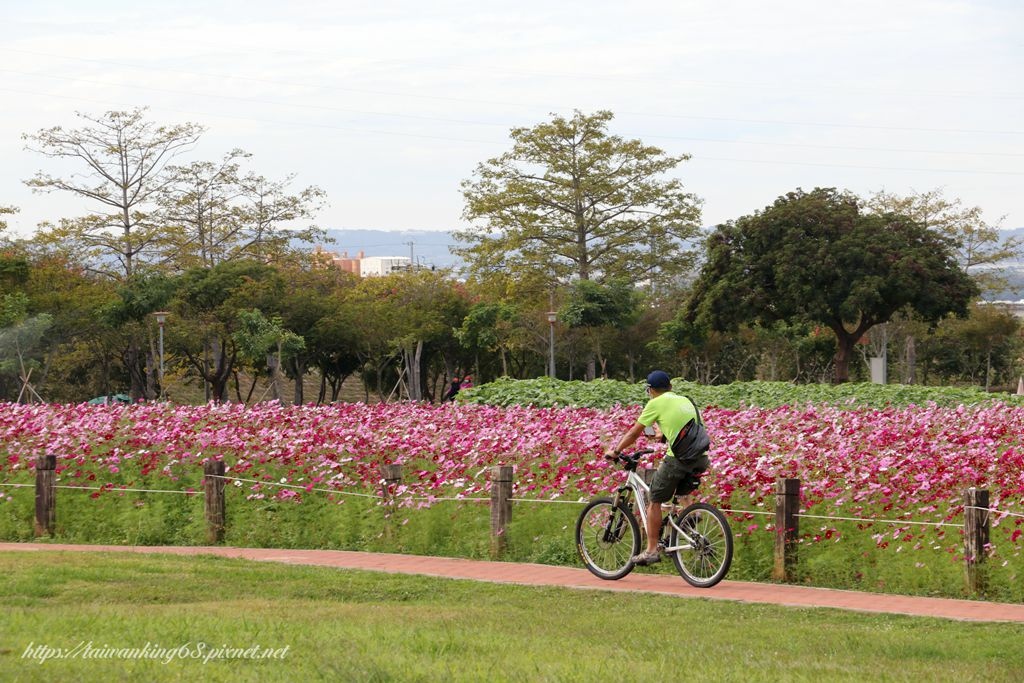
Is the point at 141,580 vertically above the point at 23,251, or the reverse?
the point at 23,251

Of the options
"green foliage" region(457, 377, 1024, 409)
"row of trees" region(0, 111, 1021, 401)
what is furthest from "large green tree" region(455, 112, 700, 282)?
"green foliage" region(457, 377, 1024, 409)

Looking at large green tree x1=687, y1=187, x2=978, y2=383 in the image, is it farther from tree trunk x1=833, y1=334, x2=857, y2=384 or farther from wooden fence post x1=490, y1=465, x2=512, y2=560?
wooden fence post x1=490, y1=465, x2=512, y2=560

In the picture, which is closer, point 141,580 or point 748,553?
point 141,580

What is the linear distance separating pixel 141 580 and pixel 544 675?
5.45 metres

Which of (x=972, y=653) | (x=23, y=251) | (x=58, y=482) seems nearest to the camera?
(x=972, y=653)

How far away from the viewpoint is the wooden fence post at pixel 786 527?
1229cm

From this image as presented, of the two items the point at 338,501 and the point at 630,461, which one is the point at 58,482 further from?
the point at 630,461

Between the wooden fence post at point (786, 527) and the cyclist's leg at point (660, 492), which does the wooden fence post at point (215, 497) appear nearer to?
the cyclist's leg at point (660, 492)

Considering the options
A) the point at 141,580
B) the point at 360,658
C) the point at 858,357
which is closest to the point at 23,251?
the point at 858,357

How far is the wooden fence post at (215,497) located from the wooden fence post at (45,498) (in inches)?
86.7

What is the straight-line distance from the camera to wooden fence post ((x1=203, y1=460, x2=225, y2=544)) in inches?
632

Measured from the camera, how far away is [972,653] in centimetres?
849

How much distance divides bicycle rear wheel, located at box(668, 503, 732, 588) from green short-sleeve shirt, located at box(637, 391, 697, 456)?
613 mm

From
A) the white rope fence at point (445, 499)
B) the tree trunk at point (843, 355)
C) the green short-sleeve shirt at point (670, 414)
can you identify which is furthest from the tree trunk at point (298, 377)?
the green short-sleeve shirt at point (670, 414)
